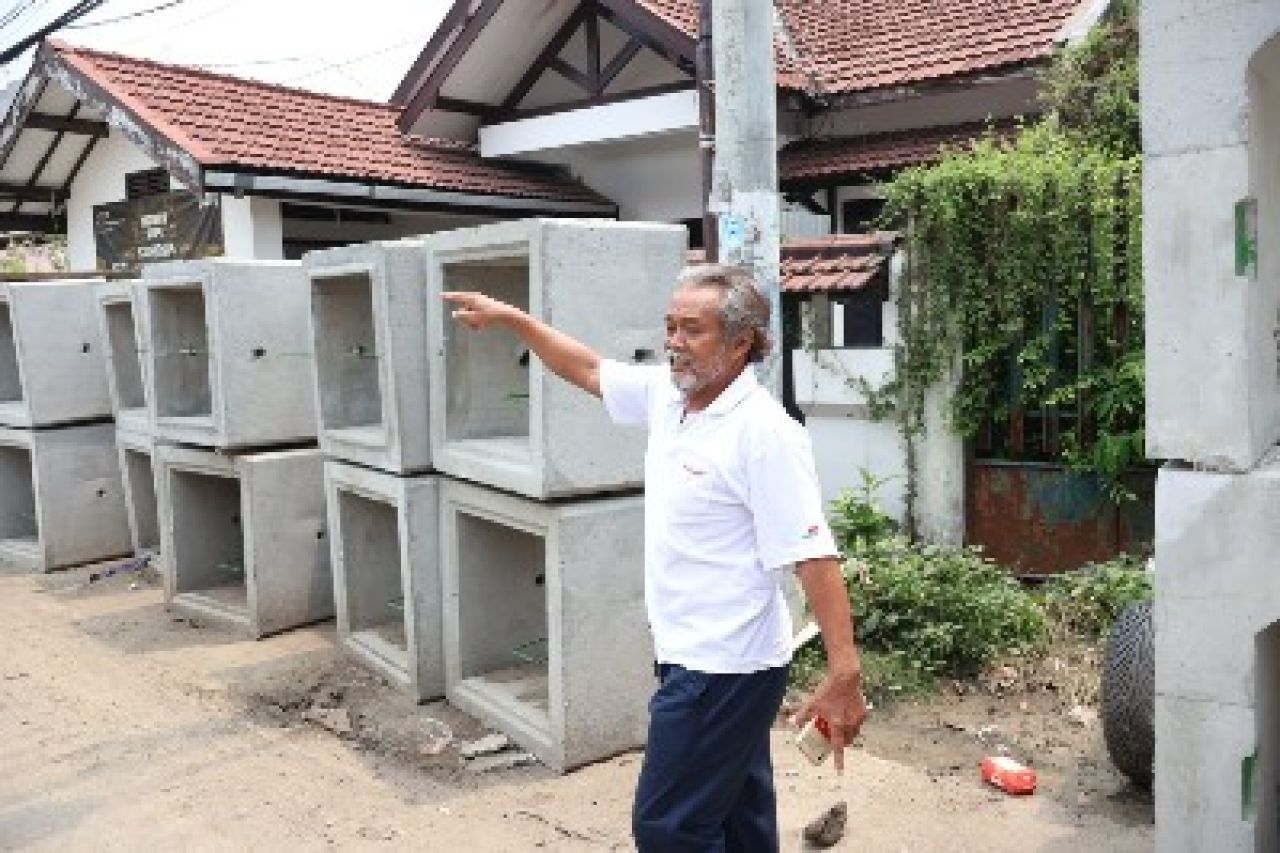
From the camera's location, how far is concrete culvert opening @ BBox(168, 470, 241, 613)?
23.2 ft

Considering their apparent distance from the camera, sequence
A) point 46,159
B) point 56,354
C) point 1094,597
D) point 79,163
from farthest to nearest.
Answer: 1. point 79,163
2. point 46,159
3. point 56,354
4. point 1094,597

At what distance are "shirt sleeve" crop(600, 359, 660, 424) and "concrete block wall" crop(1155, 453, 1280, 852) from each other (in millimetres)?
1421

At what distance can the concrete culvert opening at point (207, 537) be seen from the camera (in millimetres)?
7062

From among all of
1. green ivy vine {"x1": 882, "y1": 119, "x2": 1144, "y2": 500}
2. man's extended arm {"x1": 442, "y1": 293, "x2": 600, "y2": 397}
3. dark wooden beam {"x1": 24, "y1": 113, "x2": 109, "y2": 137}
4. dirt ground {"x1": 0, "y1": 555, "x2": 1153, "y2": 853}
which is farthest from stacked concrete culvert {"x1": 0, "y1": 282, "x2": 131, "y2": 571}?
green ivy vine {"x1": 882, "y1": 119, "x2": 1144, "y2": 500}

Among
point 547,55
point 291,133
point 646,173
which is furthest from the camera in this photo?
point 646,173

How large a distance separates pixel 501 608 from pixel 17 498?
229 inches

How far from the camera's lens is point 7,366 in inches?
362

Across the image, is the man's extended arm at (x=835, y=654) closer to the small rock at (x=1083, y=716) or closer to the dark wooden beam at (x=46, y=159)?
the small rock at (x=1083, y=716)

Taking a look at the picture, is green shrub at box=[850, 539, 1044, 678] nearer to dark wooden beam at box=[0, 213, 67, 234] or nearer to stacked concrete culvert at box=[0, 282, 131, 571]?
stacked concrete culvert at box=[0, 282, 131, 571]

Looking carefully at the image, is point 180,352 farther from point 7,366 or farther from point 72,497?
point 7,366

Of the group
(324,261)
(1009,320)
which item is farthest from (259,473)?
(1009,320)

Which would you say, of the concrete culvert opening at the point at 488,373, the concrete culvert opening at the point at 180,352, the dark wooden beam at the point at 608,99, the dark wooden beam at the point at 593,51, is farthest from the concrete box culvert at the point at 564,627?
the dark wooden beam at the point at 593,51

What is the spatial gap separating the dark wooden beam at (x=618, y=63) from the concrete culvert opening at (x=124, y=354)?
5.44 meters

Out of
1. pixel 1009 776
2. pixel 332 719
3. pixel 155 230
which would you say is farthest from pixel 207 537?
pixel 155 230
